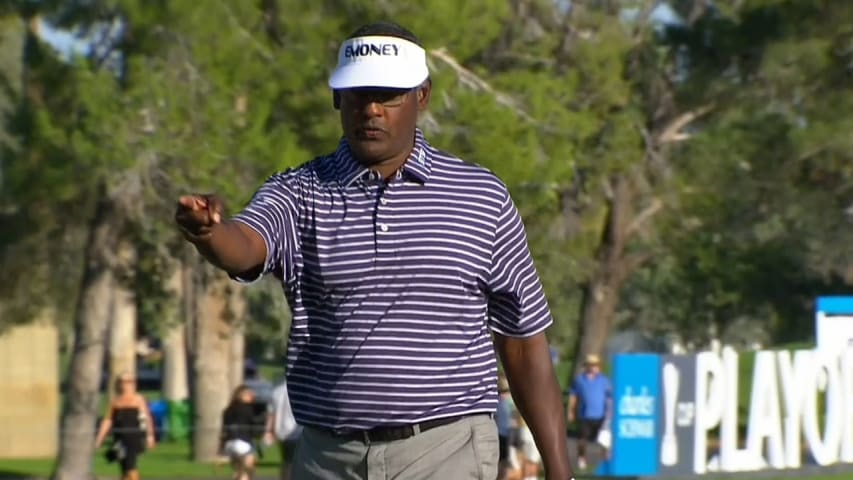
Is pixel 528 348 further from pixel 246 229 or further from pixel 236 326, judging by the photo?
pixel 236 326

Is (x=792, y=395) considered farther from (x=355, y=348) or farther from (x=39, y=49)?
(x=355, y=348)

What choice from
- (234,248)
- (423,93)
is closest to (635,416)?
(423,93)

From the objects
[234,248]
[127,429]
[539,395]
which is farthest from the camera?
[127,429]

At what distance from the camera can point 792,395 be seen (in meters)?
20.8

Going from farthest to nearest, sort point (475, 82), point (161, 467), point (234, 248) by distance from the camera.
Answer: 1. point (161, 467)
2. point (475, 82)
3. point (234, 248)

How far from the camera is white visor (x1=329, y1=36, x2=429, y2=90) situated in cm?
444

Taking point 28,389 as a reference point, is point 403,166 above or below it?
below

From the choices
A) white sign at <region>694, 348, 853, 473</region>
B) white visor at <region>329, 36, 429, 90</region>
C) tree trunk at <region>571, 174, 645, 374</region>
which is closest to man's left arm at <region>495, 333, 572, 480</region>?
white visor at <region>329, 36, 429, 90</region>

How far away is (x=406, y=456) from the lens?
449cm

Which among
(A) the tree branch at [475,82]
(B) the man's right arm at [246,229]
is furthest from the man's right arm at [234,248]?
(A) the tree branch at [475,82]

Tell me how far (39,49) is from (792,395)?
946cm

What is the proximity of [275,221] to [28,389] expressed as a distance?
89.6 feet

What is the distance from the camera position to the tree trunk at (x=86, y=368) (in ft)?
76.5

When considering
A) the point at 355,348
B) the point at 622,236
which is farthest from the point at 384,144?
the point at 622,236
